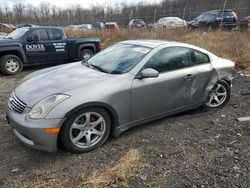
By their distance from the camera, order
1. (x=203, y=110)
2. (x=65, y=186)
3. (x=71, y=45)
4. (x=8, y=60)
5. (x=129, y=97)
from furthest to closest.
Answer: (x=71, y=45)
(x=8, y=60)
(x=203, y=110)
(x=129, y=97)
(x=65, y=186)

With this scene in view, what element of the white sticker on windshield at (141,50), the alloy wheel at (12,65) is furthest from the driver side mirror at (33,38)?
the white sticker on windshield at (141,50)

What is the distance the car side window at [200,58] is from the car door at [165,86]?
180mm

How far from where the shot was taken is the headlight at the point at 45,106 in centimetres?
334

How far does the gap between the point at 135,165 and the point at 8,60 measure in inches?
283

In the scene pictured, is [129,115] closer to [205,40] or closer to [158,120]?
[158,120]

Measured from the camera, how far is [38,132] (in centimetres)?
328

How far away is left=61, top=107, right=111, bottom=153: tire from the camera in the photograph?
11.4 ft

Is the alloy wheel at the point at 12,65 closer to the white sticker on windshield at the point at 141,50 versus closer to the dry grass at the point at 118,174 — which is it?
the white sticker on windshield at the point at 141,50

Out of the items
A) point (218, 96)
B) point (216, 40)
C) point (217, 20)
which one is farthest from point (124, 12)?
point (218, 96)

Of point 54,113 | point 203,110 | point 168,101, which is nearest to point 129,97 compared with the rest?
point 168,101

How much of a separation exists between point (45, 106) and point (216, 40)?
1085cm

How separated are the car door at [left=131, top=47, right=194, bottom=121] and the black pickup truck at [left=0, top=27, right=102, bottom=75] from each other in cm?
564

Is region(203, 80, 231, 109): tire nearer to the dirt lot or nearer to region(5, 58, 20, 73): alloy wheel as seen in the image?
the dirt lot

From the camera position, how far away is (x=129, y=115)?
13.0ft
